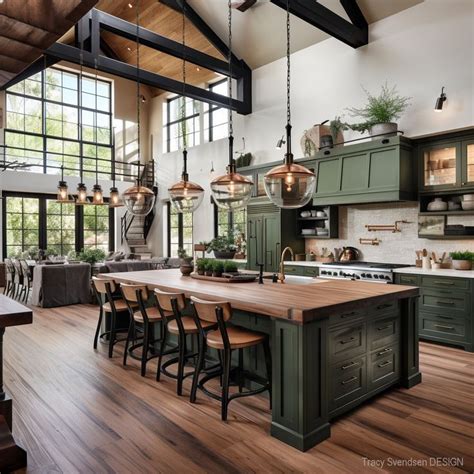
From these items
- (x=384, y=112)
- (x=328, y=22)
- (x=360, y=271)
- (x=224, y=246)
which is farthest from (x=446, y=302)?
(x=224, y=246)

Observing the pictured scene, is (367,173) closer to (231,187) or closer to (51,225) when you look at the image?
(231,187)

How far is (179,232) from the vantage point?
37.4 ft

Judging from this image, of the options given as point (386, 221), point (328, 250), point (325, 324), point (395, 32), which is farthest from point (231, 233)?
point (325, 324)

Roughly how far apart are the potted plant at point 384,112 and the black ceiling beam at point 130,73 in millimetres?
3405

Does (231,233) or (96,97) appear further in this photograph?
(96,97)

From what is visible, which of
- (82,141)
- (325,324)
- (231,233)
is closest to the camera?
(325,324)

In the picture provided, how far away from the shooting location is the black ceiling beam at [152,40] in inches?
272

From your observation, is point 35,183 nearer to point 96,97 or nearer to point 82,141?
point 82,141

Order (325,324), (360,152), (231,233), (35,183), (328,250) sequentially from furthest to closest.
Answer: (35,183), (231,233), (328,250), (360,152), (325,324)

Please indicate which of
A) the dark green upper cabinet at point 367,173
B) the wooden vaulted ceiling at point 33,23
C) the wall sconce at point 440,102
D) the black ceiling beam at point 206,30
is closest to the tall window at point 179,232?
the black ceiling beam at point 206,30

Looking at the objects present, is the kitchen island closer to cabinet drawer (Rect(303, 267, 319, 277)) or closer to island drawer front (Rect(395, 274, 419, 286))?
island drawer front (Rect(395, 274, 419, 286))

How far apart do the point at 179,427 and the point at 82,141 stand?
1084 centimetres

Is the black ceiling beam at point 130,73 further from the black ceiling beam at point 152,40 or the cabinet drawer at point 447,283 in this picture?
the cabinet drawer at point 447,283

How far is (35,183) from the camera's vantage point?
10336 mm
